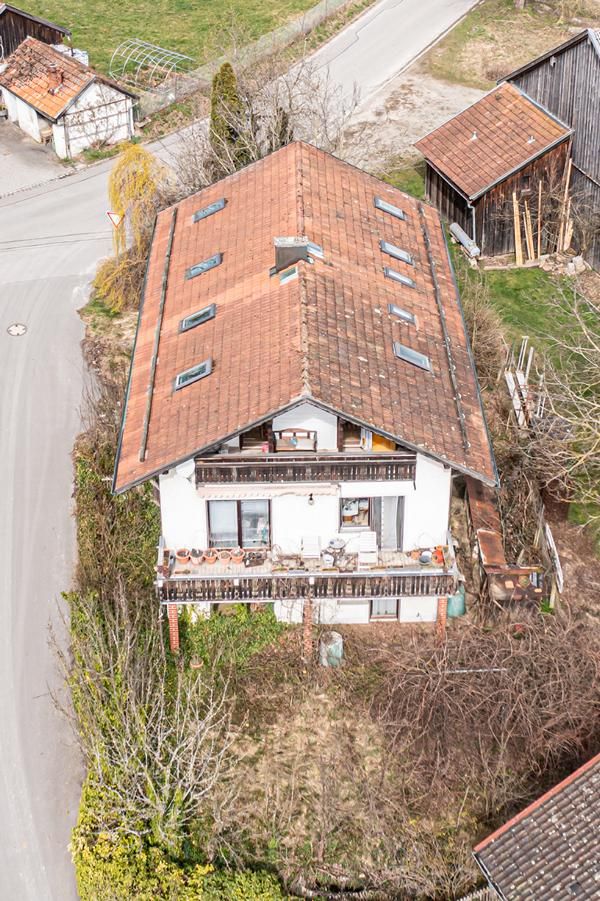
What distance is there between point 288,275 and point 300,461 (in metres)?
5.73

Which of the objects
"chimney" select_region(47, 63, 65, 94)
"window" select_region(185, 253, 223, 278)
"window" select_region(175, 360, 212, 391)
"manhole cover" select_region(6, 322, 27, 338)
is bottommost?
"window" select_region(175, 360, 212, 391)

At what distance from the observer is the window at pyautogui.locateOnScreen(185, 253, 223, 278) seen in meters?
34.5

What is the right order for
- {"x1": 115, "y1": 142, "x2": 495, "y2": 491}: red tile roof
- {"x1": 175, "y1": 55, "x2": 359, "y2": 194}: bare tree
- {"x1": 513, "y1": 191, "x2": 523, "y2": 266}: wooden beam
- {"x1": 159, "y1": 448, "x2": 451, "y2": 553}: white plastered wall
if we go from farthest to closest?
1. {"x1": 513, "y1": 191, "x2": 523, "y2": 266}: wooden beam
2. {"x1": 175, "y1": 55, "x2": 359, "y2": 194}: bare tree
3. {"x1": 159, "y1": 448, "x2": 451, "y2": 553}: white plastered wall
4. {"x1": 115, "y1": 142, "x2": 495, "y2": 491}: red tile roof

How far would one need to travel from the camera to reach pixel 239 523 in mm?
30734

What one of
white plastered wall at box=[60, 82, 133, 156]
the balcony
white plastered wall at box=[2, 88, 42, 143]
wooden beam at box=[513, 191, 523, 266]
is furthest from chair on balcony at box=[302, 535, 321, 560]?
white plastered wall at box=[2, 88, 42, 143]

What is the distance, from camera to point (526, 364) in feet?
141

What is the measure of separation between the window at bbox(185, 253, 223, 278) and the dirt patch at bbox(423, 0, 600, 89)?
110 ft

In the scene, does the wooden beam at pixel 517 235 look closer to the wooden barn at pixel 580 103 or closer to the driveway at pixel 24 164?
the wooden barn at pixel 580 103

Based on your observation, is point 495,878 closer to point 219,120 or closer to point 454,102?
point 219,120

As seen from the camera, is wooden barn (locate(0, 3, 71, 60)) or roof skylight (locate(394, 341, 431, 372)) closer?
roof skylight (locate(394, 341, 431, 372))

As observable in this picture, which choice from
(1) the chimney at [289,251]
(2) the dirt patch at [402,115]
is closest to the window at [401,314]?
(1) the chimney at [289,251]

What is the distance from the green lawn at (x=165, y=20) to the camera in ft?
219

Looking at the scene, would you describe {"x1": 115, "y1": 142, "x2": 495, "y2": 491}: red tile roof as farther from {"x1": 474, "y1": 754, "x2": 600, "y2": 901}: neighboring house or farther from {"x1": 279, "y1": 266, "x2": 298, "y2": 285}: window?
{"x1": 474, "y1": 754, "x2": 600, "y2": 901}: neighboring house

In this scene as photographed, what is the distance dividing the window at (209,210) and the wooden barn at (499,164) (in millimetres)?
13944
